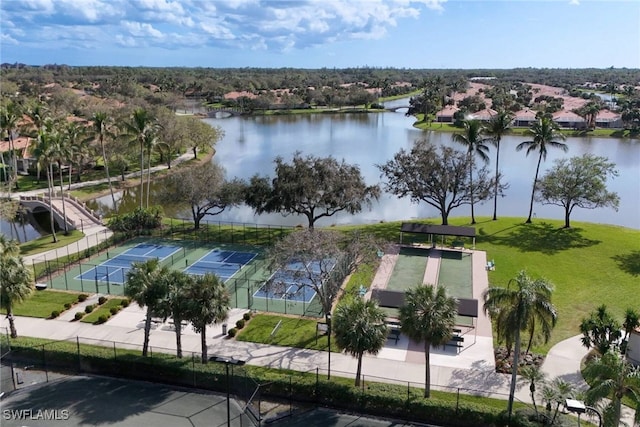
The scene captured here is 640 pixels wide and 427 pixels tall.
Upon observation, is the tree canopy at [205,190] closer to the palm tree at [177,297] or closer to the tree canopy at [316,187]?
the tree canopy at [316,187]

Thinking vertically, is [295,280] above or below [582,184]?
below

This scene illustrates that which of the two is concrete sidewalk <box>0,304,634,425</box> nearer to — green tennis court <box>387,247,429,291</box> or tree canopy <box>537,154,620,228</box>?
green tennis court <box>387,247,429,291</box>

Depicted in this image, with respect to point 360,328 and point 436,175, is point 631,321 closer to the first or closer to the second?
point 360,328

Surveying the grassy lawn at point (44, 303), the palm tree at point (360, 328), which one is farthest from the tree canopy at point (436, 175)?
the grassy lawn at point (44, 303)

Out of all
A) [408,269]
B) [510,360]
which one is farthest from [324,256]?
[408,269]

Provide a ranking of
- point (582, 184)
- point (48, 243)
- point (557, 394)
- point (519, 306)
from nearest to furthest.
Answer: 1. point (557, 394)
2. point (519, 306)
3. point (48, 243)
4. point (582, 184)
